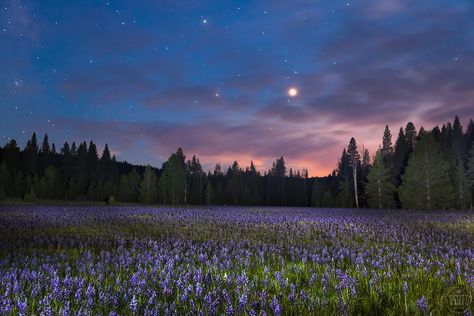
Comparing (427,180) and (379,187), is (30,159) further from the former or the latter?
(427,180)

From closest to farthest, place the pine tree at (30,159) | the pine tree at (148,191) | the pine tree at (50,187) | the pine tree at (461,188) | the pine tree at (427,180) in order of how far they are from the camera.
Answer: the pine tree at (427,180) → the pine tree at (461,188) → the pine tree at (148,191) → the pine tree at (50,187) → the pine tree at (30,159)

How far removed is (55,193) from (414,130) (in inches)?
3364

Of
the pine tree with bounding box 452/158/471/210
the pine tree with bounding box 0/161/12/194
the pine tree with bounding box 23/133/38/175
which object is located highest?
the pine tree with bounding box 23/133/38/175

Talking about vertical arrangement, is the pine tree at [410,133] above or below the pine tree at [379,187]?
above

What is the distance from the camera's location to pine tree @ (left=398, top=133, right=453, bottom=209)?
50.8 meters

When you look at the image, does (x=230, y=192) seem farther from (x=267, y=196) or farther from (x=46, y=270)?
(x=46, y=270)

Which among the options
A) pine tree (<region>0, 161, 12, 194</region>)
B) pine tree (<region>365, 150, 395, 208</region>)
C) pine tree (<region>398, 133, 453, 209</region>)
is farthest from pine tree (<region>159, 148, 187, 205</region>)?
pine tree (<region>398, 133, 453, 209</region>)

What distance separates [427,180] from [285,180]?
70795 mm

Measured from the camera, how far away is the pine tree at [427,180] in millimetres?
50844

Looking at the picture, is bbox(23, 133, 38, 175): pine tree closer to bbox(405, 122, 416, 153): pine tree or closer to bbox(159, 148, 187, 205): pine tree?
bbox(159, 148, 187, 205): pine tree

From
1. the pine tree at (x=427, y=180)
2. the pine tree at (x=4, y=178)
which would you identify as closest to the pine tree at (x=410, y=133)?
the pine tree at (x=427, y=180)

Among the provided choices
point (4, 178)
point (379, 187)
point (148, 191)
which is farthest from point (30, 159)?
point (379, 187)

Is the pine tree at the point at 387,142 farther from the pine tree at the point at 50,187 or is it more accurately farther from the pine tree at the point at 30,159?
the pine tree at the point at 30,159

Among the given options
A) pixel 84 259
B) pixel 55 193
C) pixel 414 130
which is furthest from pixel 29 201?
pixel 414 130
